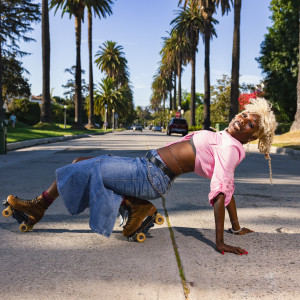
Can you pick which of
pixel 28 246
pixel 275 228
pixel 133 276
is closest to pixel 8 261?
pixel 28 246

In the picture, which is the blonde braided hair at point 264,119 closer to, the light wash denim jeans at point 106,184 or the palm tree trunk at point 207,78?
the light wash denim jeans at point 106,184

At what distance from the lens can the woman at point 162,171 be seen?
2.88 m

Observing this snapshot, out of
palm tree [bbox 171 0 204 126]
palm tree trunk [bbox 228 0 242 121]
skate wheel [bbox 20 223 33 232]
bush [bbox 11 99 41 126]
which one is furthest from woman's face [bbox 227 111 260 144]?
bush [bbox 11 99 41 126]

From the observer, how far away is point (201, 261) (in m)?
2.72

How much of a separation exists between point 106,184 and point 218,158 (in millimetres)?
886

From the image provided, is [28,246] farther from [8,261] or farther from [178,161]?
[178,161]

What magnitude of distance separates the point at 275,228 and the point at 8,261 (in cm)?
239

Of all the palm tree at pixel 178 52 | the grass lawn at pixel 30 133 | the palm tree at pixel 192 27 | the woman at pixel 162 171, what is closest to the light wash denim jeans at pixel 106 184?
the woman at pixel 162 171

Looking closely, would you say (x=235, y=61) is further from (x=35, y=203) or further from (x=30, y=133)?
(x=35, y=203)

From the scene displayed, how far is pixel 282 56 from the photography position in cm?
3127

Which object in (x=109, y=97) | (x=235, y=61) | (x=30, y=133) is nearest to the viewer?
(x=30, y=133)

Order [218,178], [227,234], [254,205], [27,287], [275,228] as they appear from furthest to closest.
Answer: [254,205] → [275,228] → [227,234] → [218,178] → [27,287]

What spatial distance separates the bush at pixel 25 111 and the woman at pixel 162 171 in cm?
5727

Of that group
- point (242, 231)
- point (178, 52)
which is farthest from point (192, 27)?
point (242, 231)
